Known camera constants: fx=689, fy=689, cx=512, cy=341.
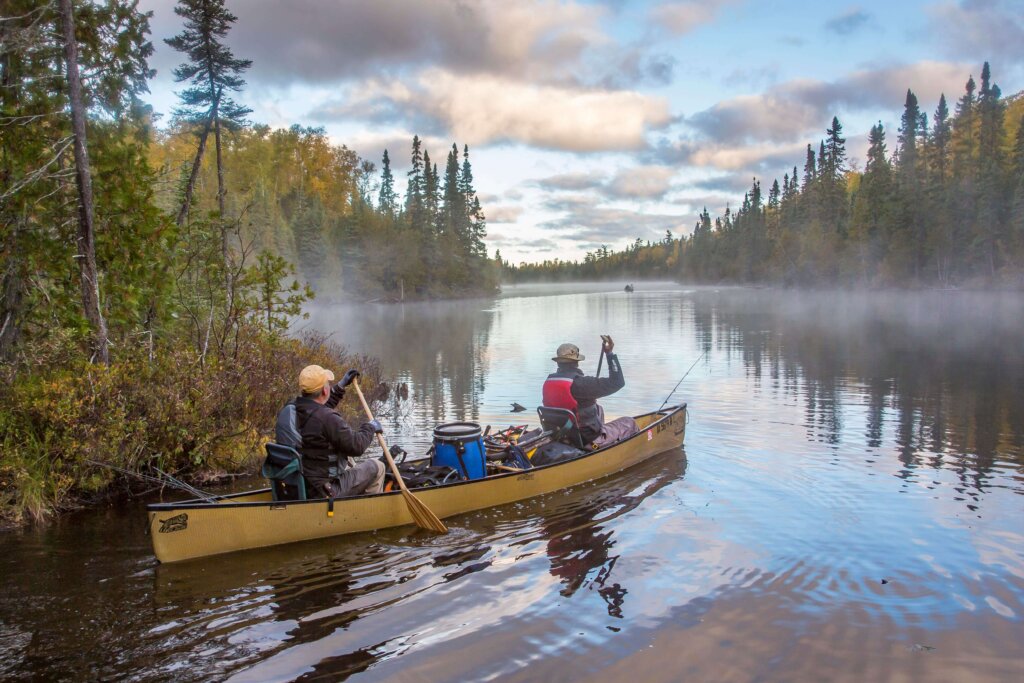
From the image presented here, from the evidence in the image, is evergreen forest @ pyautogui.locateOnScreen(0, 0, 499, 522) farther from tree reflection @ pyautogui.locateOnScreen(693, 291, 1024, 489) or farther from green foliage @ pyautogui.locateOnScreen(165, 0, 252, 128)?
tree reflection @ pyautogui.locateOnScreen(693, 291, 1024, 489)

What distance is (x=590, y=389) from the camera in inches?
437

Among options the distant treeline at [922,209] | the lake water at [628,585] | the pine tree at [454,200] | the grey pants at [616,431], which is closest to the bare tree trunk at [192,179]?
the lake water at [628,585]

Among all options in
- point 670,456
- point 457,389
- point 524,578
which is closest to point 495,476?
point 524,578

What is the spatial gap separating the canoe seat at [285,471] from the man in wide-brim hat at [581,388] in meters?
4.24

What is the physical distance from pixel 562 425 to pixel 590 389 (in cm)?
79

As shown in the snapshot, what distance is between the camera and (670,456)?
1281 centimetres

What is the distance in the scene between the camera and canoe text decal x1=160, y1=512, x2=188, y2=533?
7304mm

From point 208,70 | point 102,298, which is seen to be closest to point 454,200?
point 208,70

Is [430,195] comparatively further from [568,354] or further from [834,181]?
[568,354]

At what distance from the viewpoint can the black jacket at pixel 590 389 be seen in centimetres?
1092

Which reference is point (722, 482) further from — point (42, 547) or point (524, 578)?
point (42, 547)

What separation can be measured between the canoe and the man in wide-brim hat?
60 centimetres

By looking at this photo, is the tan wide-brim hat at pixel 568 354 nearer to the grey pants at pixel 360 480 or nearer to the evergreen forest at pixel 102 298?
the grey pants at pixel 360 480

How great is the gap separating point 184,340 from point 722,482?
404 inches
